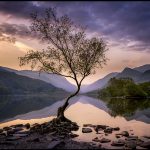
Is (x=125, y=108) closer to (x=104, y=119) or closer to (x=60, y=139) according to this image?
(x=104, y=119)

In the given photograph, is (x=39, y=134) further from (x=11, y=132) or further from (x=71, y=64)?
(x=71, y=64)

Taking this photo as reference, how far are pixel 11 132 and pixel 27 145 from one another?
45.0 feet

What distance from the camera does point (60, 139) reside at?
36.3 m

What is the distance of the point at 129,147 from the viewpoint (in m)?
30.6

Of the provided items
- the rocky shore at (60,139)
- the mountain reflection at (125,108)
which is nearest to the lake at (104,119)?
the mountain reflection at (125,108)

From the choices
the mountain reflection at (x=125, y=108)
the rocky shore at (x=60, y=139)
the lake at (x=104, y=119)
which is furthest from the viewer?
the mountain reflection at (x=125, y=108)

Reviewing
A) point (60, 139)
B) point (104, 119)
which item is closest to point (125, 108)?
point (104, 119)

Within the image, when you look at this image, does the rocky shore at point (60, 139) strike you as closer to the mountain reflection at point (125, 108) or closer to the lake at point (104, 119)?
the lake at point (104, 119)

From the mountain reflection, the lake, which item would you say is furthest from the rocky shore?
the mountain reflection

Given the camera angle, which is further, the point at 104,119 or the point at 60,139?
the point at 104,119

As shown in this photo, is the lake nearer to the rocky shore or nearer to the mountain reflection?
the mountain reflection

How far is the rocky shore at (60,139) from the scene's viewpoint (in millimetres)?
30516

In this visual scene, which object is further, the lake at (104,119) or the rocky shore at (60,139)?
the lake at (104,119)

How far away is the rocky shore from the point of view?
3052cm
